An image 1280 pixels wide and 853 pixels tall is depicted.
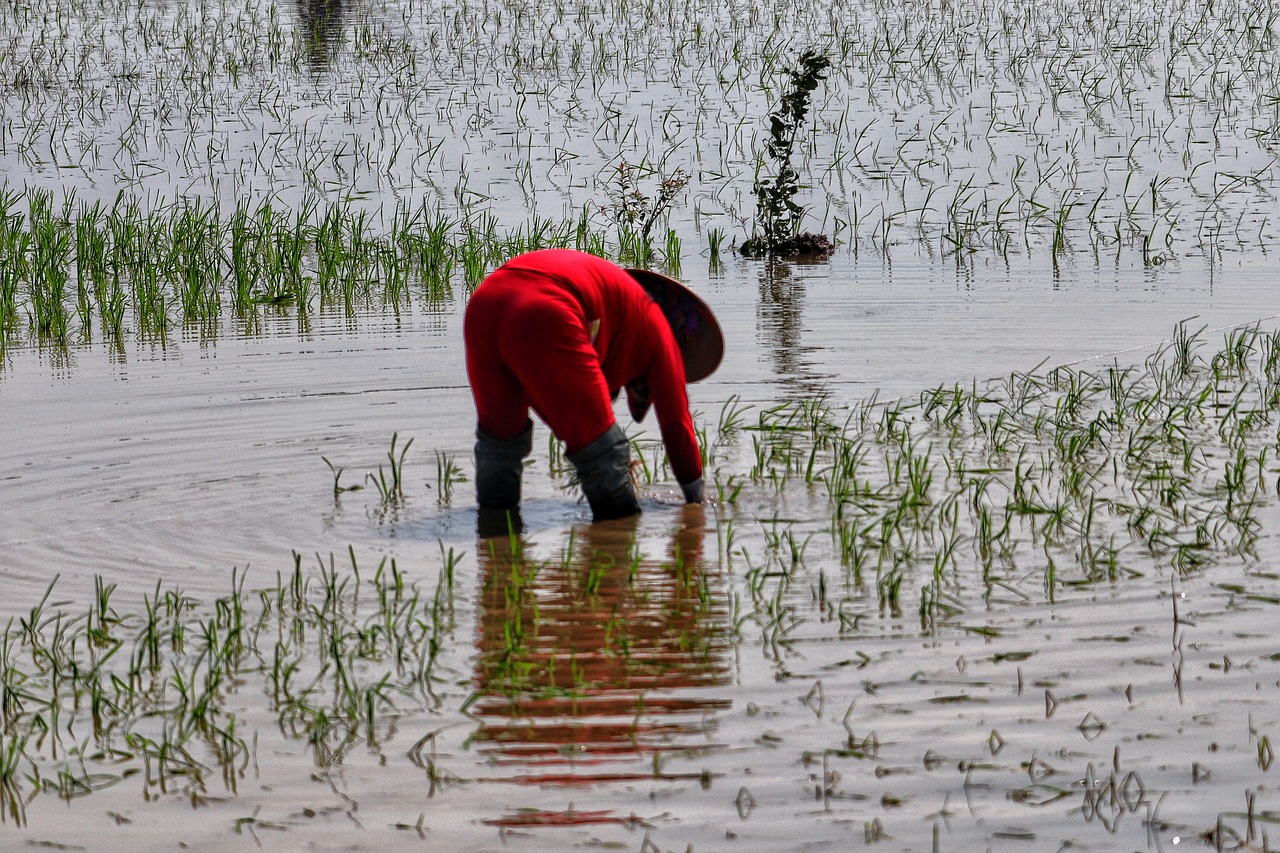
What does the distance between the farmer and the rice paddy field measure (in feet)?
0.73

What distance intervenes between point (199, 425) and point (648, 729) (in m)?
3.91

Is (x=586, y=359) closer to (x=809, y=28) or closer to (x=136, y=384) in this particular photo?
(x=136, y=384)

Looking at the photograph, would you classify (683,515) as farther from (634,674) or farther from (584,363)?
(634,674)

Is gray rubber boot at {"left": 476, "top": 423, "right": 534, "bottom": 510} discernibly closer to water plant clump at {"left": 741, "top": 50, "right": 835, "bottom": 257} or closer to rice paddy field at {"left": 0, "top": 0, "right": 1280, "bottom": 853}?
rice paddy field at {"left": 0, "top": 0, "right": 1280, "bottom": 853}

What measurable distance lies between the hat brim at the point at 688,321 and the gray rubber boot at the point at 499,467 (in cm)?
62

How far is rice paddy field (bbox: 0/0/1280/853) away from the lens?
124 inches

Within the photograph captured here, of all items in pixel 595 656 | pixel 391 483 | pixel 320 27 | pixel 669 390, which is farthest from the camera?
pixel 320 27

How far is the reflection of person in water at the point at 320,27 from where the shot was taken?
1759 cm

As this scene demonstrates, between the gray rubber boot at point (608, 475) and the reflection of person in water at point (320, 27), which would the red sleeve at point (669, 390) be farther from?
the reflection of person in water at point (320, 27)

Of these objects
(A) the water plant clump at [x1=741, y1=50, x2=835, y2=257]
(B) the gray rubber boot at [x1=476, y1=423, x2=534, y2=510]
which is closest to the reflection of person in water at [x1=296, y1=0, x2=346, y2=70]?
(A) the water plant clump at [x1=741, y1=50, x2=835, y2=257]

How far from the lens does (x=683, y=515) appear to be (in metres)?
5.41

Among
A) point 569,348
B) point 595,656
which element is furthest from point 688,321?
point 595,656

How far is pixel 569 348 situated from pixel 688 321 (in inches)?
29.3

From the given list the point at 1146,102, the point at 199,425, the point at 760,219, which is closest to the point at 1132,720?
the point at 199,425
